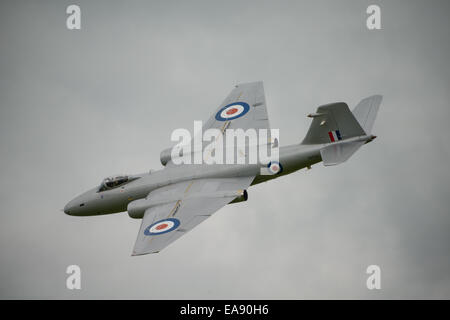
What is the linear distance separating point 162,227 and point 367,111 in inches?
599

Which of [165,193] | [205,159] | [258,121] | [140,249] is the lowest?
[140,249]

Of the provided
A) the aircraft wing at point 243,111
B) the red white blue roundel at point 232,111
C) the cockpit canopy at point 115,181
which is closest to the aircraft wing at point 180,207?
the cockpit canopy at point 115,181

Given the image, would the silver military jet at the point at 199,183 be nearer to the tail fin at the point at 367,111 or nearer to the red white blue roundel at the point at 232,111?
the tail fin at the point at 367,111

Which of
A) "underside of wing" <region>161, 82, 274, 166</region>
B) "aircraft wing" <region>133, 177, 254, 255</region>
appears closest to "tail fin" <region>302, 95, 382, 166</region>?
"underside of wing" <region>161, 82, 274, 166</region>

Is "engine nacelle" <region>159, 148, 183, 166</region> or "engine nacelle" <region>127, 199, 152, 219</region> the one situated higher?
"engine nacelle" <region>159, 148, 183, 166</region>

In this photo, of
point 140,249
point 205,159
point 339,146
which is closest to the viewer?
point 140,249

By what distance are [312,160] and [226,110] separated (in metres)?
9.75

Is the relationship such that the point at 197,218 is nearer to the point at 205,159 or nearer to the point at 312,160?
the point at 205,159

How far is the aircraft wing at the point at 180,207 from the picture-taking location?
34678 mm

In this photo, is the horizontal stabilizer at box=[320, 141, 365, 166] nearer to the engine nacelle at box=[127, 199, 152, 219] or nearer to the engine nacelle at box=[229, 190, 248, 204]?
the engine nacelle at box=[229, 190, 248, 204]

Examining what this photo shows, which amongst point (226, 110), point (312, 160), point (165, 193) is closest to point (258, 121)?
point (226, 110)

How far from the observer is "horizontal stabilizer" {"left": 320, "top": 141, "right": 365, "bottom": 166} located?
1453 inches

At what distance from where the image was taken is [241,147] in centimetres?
4094

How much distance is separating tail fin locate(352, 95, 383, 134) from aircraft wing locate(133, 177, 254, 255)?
7973 mm
